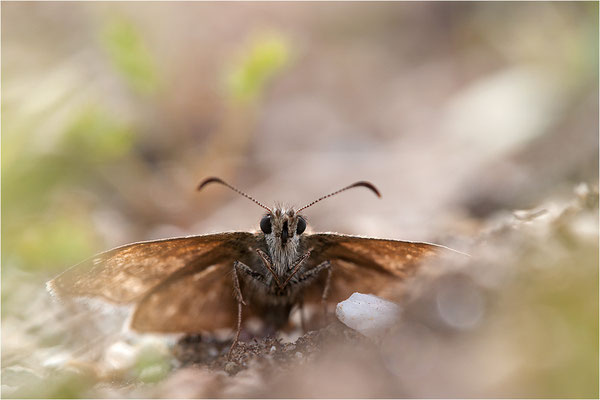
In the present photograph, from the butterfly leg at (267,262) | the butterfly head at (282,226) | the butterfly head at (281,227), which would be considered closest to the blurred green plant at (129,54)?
the butterfly head at (281,227)

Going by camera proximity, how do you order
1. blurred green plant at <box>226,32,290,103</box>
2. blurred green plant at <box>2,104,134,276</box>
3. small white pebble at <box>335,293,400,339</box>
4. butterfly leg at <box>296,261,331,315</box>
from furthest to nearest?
blurred green plant at <box>226,32,290,103</box>
blurred green plant at <box>2,104,134,276</box>
butterfly leg at <box>296,261,331,315</box>
small white pebble at <box>335,293,400,339</box>

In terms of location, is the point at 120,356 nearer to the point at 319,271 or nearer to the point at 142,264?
the point at 142,264

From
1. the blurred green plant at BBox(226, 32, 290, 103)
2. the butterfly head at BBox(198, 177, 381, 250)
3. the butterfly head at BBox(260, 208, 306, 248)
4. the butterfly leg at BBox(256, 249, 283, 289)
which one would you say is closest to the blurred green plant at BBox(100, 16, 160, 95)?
the blurred green plant at BBox(226, 32, 290, 103)

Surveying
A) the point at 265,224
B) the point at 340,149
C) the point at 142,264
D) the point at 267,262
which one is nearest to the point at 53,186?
the point at 142,264

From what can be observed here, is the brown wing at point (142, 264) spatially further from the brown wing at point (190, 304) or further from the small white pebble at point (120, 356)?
Answer: the small white pebble at point (120, 356)

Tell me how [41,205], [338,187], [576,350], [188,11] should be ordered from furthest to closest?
[188,11] < [338,187] < [41,205] < [576,350]

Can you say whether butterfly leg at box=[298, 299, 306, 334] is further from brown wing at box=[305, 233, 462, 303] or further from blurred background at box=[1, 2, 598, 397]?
blurred background at box=[1, 2, 598, 397]

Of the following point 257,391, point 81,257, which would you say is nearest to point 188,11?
point 81,257

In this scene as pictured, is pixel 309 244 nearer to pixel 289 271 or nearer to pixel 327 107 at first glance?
pixel 289 271
